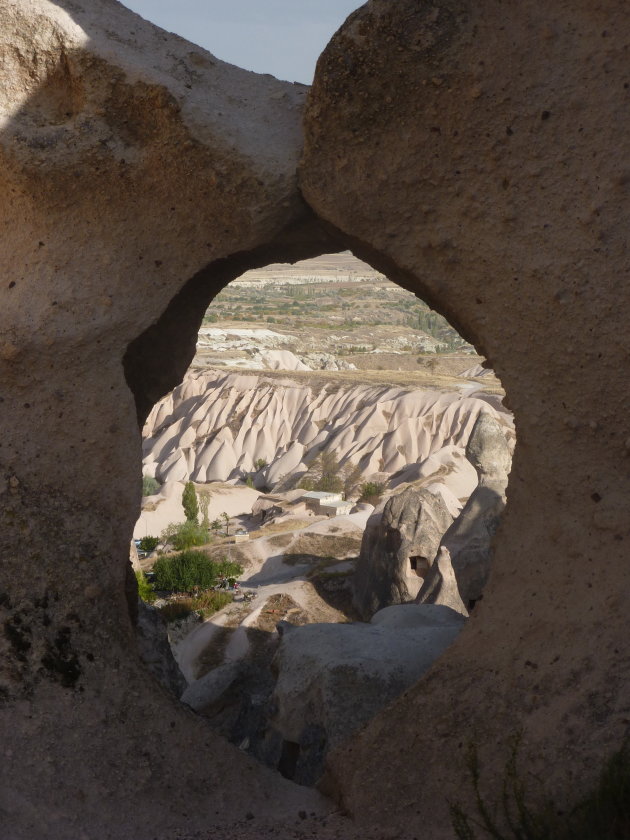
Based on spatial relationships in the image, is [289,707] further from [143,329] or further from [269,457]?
[269,457]

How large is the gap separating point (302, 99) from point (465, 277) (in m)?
1.87

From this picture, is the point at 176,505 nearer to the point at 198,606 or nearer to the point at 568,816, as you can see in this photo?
the point at 198,606

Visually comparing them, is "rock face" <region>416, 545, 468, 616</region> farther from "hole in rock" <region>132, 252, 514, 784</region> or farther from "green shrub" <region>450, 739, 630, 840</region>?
"green shrub" <region>450, 739, 630, 840</region>

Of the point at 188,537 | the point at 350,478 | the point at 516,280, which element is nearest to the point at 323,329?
the point at 350,478

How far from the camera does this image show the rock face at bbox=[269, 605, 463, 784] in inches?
251

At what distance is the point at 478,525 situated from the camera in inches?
590

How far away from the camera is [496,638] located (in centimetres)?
479

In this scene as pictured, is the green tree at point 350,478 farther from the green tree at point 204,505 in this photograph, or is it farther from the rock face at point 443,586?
the rock face at point 443,586

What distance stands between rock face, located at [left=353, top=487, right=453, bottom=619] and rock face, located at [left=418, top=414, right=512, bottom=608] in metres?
0.88

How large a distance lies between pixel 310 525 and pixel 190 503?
20.5ft

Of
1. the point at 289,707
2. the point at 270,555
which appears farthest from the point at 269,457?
the point at 289,707

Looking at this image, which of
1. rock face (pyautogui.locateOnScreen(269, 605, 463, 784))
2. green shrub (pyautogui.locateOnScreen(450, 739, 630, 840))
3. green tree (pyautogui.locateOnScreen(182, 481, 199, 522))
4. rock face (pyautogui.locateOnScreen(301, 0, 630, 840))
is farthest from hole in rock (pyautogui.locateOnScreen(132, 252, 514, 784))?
green shrub (pyautogui.locateOnScreen(450, 739, 630, 840))

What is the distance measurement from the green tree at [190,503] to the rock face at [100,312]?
72.6ft

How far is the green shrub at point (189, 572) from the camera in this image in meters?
18.9
